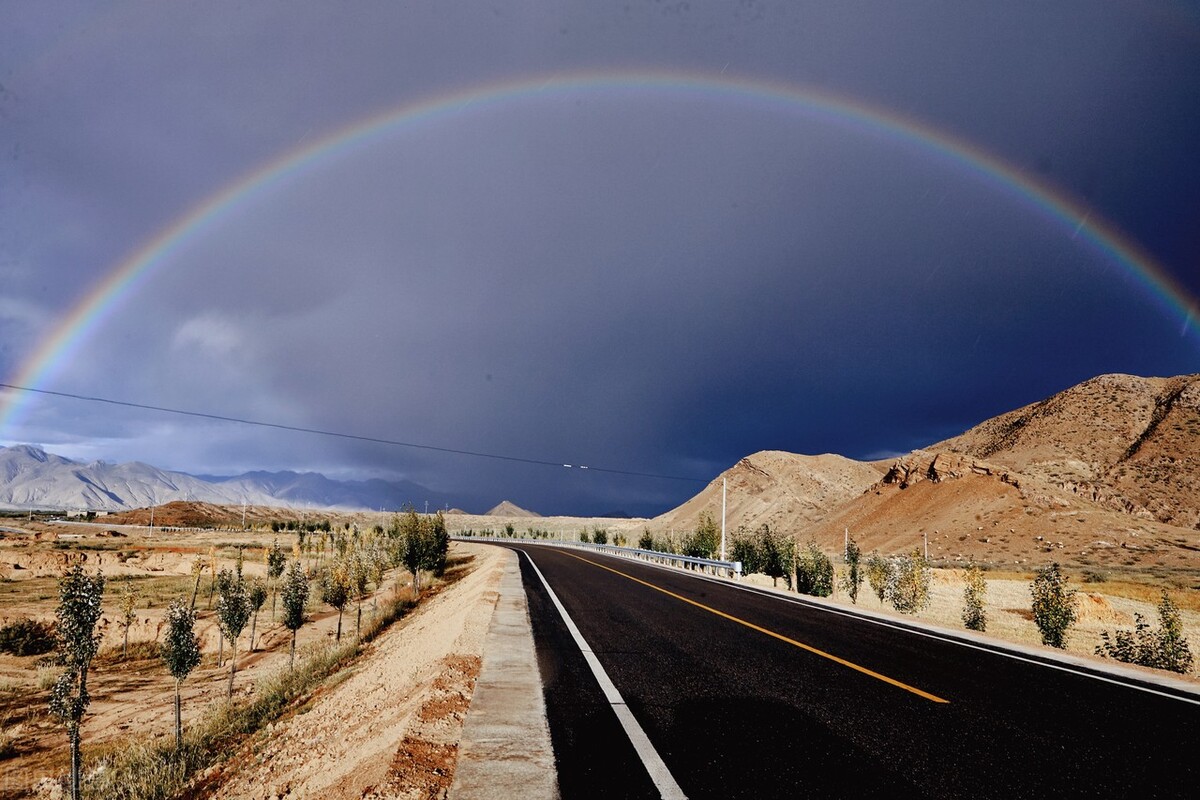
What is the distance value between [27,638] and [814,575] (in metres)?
53.6

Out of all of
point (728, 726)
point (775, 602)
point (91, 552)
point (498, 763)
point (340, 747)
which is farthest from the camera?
point (91, 552)

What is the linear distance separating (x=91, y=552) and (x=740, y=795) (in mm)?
93062

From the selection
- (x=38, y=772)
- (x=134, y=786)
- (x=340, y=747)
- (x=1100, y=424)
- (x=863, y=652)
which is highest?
(x=1100, y=424)

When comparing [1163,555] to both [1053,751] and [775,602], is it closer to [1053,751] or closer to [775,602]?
[775,602]

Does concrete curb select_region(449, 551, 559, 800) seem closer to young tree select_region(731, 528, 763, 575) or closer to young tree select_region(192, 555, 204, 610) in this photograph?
young tree select_region(731, 528, 763, 575)

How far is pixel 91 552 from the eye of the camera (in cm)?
7050

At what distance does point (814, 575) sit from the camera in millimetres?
32438

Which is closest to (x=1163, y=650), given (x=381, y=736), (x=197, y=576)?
(x=381, y=736)

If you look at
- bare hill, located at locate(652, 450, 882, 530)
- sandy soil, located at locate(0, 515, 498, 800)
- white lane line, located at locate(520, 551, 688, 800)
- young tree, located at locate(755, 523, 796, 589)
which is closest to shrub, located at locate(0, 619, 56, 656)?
sandy soil, located at locate(0, 515, 498, 800)

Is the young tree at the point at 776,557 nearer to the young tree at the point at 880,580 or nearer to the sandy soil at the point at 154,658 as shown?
the young tree at the point at 880,580

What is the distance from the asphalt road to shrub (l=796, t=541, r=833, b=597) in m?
23.1

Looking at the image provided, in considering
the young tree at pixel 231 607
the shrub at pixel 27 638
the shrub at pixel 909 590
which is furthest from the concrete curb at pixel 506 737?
the shrub at pixel 27 638

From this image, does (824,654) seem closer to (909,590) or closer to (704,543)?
(909,590)

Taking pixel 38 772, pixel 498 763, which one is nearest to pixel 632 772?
pixel 498 763
